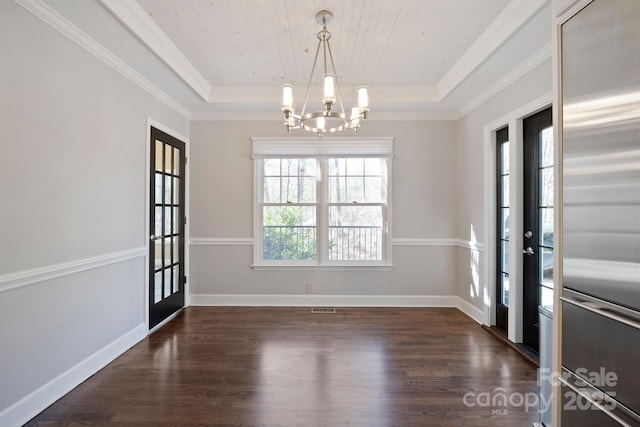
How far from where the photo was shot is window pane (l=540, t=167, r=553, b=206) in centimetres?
263

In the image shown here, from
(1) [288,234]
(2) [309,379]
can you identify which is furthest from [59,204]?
(1) [288,234]

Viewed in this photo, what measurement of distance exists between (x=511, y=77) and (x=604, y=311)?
2487 mm

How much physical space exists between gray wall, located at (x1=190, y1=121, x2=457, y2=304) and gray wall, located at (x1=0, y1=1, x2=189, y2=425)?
1.22 meters

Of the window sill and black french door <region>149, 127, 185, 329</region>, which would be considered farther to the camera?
the window sill

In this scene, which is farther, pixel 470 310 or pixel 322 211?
pixel 322 211

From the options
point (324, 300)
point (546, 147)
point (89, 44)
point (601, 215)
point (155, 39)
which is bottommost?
point (324, 300)

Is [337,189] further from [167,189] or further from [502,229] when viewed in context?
[167,189]

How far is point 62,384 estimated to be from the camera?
219 centimetres

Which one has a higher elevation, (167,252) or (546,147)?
(546,147)

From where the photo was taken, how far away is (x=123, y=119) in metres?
2.87

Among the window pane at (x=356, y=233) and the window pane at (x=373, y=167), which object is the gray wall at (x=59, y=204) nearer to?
the window pane at (x=356, y=233)

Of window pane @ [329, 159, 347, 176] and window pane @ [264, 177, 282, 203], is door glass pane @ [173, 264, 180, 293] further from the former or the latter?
window pane @ [329, 159, 347, 176]

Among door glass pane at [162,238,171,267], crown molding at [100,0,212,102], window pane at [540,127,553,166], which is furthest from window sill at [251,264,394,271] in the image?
crown molding at [100,0,212,102]

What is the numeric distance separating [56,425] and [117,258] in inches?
49.6
